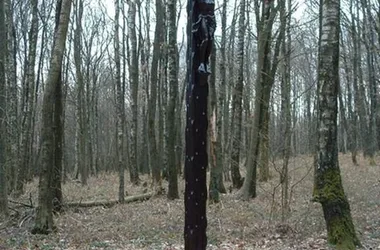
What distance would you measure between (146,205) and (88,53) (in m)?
20.1

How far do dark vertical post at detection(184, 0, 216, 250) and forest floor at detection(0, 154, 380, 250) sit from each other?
401 centimetres

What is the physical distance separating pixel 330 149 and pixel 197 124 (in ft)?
12.4

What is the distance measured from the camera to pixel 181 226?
10281 millimetres

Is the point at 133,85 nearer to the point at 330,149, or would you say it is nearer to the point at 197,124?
the point at 330,149

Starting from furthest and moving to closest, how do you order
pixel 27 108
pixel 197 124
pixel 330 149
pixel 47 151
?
pixel 27 108, pixel 47 151, pixel 330 149, pixel 197 124

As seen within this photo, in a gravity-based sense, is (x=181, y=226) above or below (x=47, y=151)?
below

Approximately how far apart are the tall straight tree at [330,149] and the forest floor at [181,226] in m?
0.44

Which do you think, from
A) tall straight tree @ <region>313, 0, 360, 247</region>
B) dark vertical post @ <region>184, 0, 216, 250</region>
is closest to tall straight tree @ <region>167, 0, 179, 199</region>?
tall straight tree @ <region>313, 0, 360, 247</region>

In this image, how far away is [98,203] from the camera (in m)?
14.3

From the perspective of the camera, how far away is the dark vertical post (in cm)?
415

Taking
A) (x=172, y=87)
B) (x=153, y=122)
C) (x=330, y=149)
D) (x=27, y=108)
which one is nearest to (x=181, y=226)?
(x=330, y=149)

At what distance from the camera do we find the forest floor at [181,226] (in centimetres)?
836

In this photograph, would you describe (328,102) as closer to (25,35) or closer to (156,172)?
(156,172)

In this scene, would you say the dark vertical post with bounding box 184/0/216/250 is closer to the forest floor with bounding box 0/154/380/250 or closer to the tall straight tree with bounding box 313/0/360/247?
the tall straight tree with bounding box 313/0/360/247
